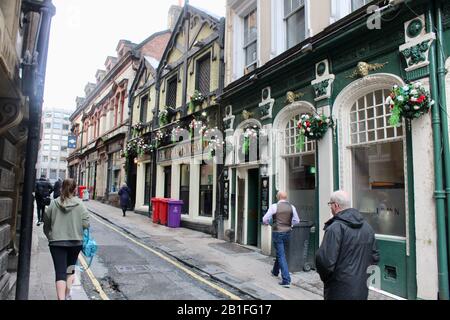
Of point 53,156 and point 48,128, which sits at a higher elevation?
point 48,128

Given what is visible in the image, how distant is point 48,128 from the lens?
8012 centimetres

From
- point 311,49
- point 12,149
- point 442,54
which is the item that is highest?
point 311,49

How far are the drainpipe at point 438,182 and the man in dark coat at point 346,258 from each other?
265 centimetres

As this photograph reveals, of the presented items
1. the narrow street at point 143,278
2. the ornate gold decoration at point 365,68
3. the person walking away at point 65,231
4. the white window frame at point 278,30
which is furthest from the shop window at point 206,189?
the person walking away at point 65,231

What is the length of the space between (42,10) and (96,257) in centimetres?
585

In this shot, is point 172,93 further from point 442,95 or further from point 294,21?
point 442,95

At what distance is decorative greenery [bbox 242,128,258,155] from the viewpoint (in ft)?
34.8

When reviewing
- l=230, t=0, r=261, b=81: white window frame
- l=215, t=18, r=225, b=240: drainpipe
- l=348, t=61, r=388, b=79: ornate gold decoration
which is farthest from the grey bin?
l=230, t=0, r=261, b=81: white window frame

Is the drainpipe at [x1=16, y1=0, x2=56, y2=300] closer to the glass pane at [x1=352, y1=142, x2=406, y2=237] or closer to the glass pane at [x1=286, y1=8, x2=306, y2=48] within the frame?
the glass pane at [x1=352, y1=142, x2=406, y2=237]

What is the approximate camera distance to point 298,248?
26.2 ft

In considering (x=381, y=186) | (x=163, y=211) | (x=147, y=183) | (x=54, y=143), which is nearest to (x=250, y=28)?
(x=381, y=186)

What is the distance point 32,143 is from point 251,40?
8.95 metres

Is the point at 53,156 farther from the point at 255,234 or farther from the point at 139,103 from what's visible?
the point at 255,234

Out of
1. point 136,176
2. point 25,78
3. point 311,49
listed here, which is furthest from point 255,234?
point 136,176
